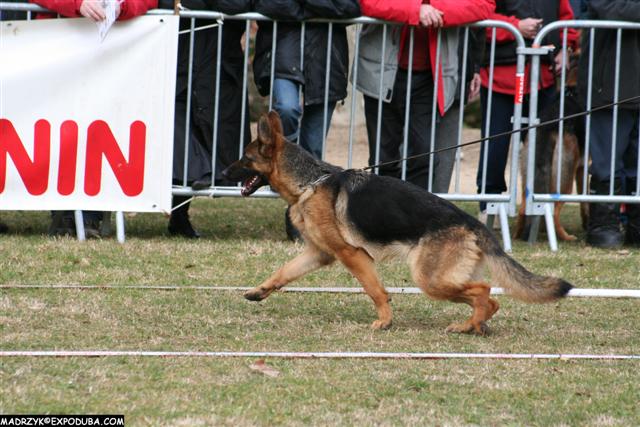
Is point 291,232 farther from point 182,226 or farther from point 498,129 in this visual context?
point 498,129

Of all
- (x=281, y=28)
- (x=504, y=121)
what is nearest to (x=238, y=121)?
(x=281, y=28)

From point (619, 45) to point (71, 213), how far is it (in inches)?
183

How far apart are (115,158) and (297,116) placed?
1475 mm

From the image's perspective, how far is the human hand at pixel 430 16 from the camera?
8711 mm

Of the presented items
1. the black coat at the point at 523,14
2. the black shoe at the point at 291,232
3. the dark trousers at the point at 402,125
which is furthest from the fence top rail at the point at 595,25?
the black shoe at the point at 291,232

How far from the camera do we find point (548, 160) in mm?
9625

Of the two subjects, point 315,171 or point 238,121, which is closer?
point 315,171

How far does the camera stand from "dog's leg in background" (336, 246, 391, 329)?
6.09 m

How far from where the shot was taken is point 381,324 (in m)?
6.04

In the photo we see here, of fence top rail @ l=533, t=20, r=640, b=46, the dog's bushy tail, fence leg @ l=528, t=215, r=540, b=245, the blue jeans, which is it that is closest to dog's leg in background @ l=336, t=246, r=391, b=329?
the dog's bushy tail

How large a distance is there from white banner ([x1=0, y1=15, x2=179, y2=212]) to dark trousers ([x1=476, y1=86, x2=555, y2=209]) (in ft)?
9.20

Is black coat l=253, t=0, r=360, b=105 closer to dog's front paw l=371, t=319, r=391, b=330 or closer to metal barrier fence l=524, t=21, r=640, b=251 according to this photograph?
metal barrier fence l=524, t=21, r=640, b=251

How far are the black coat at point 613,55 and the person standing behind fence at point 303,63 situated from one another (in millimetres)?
1998

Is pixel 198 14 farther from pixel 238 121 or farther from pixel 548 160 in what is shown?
pixel 548 160
